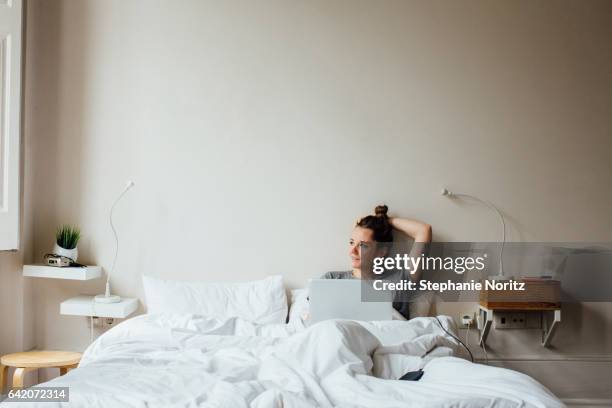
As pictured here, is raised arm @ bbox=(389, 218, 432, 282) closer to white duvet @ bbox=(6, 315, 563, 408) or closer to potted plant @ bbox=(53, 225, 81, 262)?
white duvet @ bbox=(6, 315, 563, 408)

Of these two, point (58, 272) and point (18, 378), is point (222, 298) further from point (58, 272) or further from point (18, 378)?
point (18, 378)

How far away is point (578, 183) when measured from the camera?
3350 millimetres

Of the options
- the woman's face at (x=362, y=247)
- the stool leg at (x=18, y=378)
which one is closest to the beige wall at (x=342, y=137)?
the woman's face at (x=362, y=247)

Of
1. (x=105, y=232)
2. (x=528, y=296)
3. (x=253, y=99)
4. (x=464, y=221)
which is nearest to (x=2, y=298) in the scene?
(x=105, y=232)

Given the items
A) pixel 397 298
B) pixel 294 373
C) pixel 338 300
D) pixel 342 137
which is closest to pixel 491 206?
pixel 397 298

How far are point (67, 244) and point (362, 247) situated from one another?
5.38 feet

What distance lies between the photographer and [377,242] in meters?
3.20

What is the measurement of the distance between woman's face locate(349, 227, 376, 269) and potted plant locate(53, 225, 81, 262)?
1546mm

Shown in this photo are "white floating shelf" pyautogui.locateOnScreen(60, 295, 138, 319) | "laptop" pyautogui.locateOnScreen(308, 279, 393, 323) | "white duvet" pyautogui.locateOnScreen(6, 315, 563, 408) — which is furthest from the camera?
"white floating shelf" pyautogui.locateOnScreen(60, 295, 138, 319)

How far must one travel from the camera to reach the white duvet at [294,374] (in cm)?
172

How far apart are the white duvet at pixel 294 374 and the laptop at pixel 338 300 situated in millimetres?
104

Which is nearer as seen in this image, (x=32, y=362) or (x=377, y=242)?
(x=32, y=362)

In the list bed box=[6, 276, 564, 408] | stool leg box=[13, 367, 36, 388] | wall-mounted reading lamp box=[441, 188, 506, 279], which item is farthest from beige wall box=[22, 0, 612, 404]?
bed box=[6, 276, 564, 408]

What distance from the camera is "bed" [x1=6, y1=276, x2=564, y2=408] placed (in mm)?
1720
